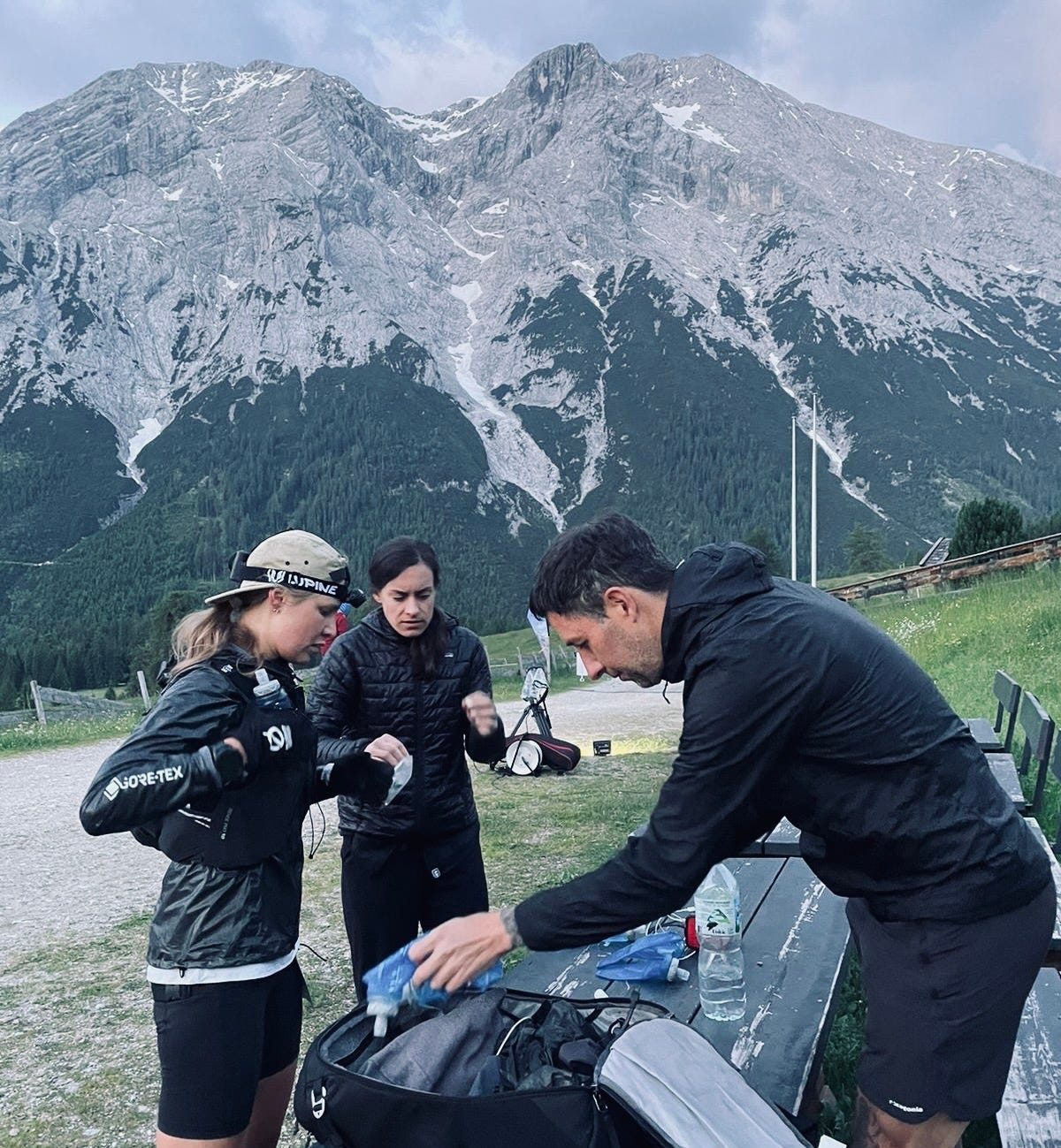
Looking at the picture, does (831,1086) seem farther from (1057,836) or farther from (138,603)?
(138,603)

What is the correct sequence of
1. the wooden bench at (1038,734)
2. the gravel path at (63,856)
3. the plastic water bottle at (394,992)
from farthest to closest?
the gravel path at (63,856) < the wooden bench at (1038,734) < the plastic water bottle at (394,992)

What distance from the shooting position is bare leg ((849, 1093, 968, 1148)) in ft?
7.80

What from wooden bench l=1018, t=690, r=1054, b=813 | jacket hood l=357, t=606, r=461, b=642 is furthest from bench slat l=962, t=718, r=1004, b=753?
jacket hood l=357, t=606, r=461, b=642

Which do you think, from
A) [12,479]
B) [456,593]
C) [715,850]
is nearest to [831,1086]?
[715,850]

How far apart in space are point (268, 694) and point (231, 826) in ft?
1.30

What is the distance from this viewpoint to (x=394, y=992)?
98.6 inches

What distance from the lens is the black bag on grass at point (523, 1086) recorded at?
2.19 metres

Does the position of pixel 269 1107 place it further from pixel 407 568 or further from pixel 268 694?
pixel 407 568

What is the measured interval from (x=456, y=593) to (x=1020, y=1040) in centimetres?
13362

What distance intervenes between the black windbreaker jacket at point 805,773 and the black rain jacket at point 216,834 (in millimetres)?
905

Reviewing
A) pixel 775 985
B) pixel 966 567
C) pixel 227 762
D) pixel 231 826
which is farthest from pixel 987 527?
pixel 227 762

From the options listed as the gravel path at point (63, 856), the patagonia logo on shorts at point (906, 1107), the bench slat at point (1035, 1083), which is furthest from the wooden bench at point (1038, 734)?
the gravel path at point (63, 856)

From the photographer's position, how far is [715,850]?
7.57ft

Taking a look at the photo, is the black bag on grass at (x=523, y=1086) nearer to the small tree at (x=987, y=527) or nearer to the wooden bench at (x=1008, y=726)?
the wooden bench at (x=1008, y=726)
